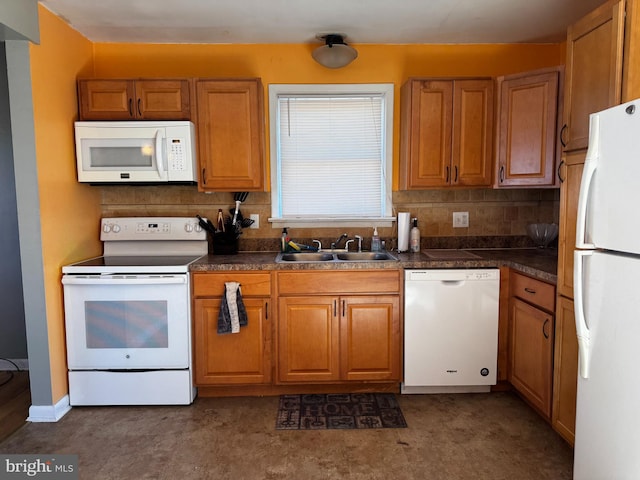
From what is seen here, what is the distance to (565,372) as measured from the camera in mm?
2031

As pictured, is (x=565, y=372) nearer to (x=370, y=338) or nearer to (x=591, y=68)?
(x=370, y=338)

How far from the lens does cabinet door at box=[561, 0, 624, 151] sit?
166 cm

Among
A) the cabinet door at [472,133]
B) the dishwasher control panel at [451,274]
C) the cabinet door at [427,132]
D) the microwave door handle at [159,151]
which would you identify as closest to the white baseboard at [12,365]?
the microwave door handle at [159,151]

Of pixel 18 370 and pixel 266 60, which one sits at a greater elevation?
pixel 266 60

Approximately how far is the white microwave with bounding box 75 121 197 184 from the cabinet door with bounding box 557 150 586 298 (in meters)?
2.19

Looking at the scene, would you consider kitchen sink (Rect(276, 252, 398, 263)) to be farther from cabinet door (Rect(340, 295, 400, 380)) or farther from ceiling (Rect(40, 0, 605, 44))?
ceiling (Rect(40, 0, 605, 44))

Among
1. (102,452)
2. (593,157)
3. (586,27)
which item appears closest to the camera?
(593,157)

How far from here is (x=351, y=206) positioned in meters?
3.15

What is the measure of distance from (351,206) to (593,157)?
179cm

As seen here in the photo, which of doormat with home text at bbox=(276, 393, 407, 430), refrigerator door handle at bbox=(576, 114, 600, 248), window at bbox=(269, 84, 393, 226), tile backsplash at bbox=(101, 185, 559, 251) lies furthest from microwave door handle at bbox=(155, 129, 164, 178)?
refrigerator door handle at bbox=(576, 114, 600, 248)

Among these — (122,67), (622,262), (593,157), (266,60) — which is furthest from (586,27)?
(122,67)

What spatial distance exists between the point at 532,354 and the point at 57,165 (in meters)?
3.06

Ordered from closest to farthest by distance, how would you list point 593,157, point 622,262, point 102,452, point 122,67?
point 622,262 < point 593,157 < point 102,452 < point 122,67

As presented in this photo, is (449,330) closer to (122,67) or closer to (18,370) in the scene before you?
(122,67)
